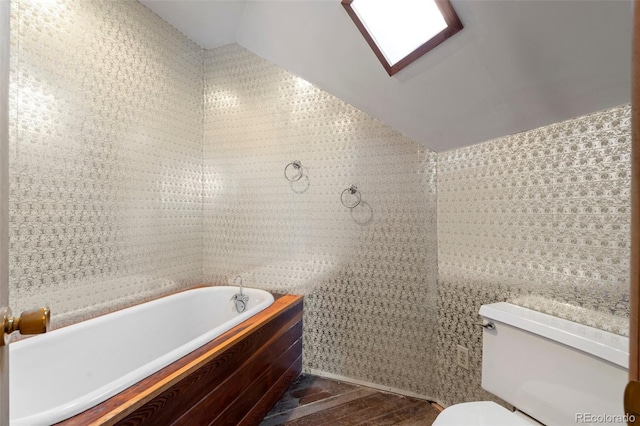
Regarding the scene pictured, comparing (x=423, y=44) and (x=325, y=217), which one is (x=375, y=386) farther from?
(x=423, y=44)

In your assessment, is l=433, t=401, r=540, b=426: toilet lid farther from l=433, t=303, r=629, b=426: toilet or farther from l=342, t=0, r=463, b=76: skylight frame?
l=342, t=0, r=463, b=76: skylight frame

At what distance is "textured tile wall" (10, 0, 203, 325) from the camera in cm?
150

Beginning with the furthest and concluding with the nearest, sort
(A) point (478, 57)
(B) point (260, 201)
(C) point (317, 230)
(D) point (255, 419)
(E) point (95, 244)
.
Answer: (B) point (260, 201)
(C) point (317, 230)
(E) point (95, 244)
(D) point (255, 419)
(A) point (478, 57)

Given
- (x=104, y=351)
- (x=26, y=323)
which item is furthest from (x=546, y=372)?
(x=104, y=351)

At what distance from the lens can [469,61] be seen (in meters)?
1.23

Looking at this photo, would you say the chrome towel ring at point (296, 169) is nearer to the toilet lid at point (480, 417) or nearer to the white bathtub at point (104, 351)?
the white bathtub at point (104, 351)

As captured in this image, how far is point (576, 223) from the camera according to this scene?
3.98 feet

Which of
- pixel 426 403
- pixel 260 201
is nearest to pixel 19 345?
pixel 260 201

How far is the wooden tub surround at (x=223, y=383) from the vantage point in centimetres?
99

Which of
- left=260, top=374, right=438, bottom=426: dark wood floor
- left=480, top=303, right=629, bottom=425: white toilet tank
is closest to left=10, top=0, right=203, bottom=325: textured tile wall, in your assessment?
left=260, top=374, right=438, bottom=426: dark wood floor

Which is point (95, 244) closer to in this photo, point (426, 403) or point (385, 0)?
point (385, 0)

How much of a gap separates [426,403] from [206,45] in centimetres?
341

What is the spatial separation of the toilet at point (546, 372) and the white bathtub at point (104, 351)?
125cm

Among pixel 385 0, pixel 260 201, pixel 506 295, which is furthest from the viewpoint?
pixel 260 201
